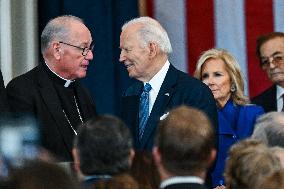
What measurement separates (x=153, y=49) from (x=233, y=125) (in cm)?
55

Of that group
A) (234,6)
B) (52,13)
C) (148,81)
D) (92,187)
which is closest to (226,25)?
(234,6)

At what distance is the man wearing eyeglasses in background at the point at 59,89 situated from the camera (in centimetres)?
398

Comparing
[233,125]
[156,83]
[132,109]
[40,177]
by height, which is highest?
[40,177]

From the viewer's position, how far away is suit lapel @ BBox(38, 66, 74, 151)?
4.04 m

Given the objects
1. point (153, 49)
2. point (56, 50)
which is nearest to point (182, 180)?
point (153, 49)

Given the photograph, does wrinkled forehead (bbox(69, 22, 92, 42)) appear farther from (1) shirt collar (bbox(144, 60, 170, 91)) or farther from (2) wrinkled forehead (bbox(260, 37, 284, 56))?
(2) wrinkled forehead (bbox(260, 37, 284, 56))

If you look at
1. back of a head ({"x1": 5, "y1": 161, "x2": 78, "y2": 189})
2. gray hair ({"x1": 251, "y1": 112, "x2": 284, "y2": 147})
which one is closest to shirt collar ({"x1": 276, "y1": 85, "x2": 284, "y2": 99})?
gray hair ({"x1": 251, "y1": 112, "x2": 284, "y2": 147})

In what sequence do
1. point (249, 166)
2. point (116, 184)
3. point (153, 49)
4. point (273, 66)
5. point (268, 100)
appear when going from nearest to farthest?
point (116, 184) < point (249, 166) < point (153, 49) < point (273, 66) < point (268, 100)

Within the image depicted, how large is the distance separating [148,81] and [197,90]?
28cm

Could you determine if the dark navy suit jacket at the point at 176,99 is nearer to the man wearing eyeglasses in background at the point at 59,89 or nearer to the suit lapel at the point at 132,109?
the suit lapel at the point at 132,109

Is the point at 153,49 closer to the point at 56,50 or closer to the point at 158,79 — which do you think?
the point at 158,79

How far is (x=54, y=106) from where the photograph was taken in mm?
4074

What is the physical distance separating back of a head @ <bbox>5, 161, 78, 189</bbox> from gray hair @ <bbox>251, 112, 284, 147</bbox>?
104 cm

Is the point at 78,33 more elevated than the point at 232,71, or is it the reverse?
the point at 78,33
